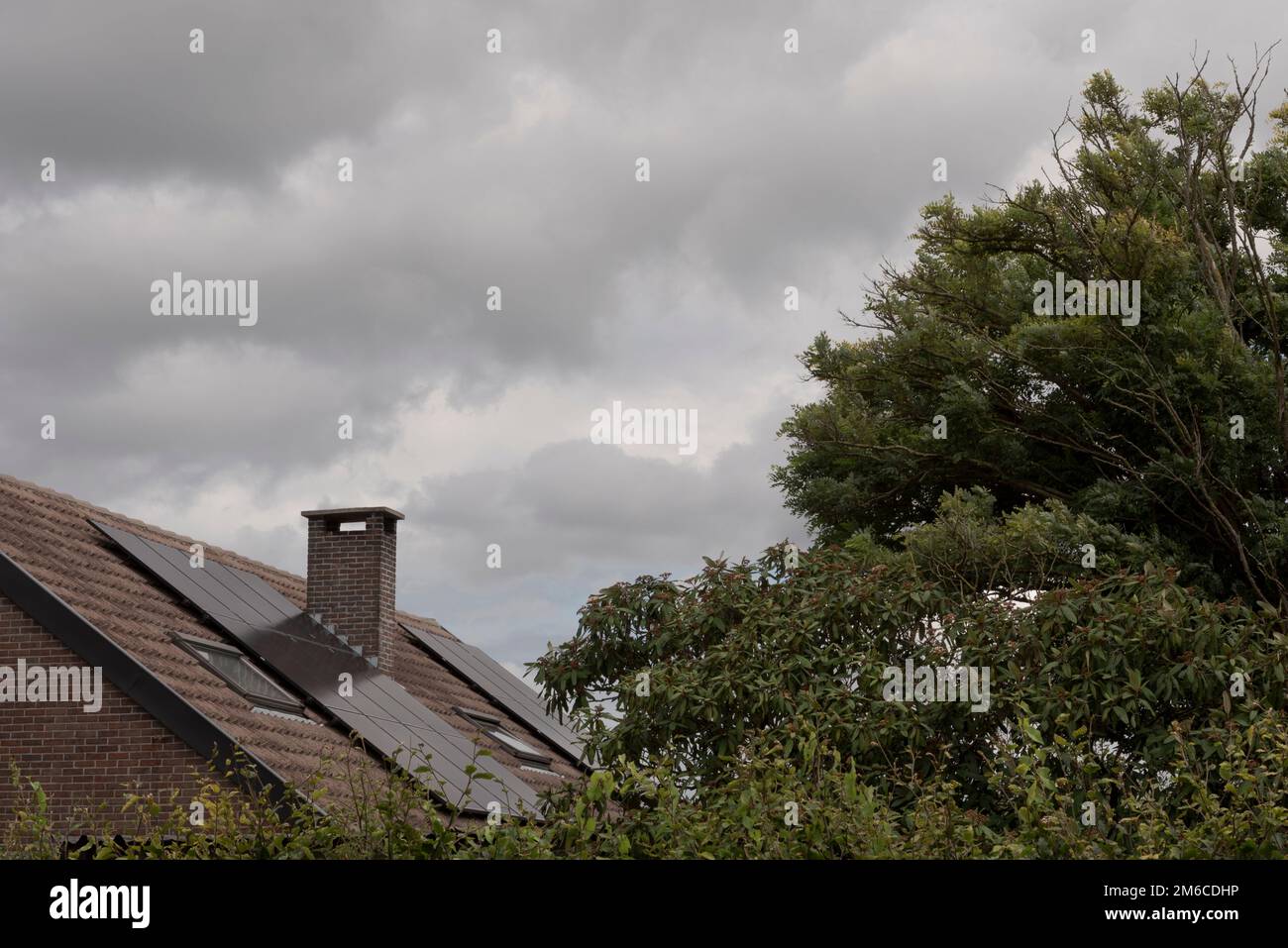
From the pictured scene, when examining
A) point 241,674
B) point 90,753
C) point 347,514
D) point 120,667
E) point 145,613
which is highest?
point 347,514

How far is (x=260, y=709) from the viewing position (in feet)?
48.1

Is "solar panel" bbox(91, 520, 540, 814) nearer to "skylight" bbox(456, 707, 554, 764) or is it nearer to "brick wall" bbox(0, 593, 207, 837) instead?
"skylight" bbox(456, 707, 554, 764)

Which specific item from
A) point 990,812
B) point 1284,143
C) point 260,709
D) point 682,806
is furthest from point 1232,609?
point 1284,143

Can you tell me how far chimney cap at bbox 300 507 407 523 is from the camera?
19.8m

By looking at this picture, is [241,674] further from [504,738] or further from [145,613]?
[504,738]

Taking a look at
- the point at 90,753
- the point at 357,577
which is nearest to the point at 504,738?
the point at 357,577

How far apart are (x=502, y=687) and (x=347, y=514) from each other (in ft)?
20.9

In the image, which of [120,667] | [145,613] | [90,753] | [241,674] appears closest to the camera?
[90,753]

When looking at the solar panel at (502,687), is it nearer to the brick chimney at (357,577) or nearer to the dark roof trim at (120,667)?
the brick chimney at (357,577)

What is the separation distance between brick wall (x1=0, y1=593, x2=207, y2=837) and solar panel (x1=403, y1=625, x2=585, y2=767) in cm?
1013

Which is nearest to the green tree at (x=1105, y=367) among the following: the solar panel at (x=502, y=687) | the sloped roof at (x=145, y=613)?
the solar panel at (x=502, y=687)

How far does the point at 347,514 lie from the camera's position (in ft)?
65.5

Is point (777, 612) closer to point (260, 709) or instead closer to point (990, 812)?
point (990, 812)
